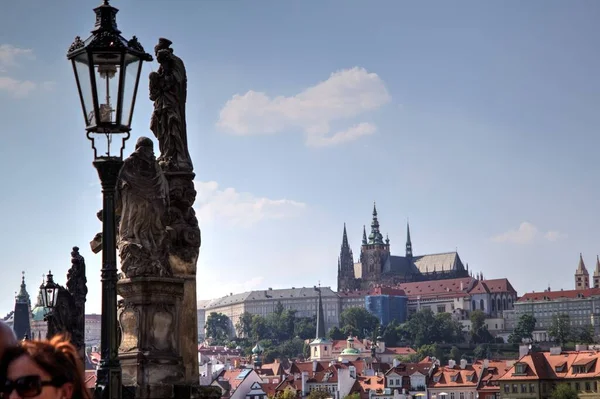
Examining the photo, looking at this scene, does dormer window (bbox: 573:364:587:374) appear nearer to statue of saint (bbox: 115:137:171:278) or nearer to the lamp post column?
statue of saint (bbox: 115:137:171:278)

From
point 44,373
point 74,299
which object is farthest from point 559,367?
point 44,373

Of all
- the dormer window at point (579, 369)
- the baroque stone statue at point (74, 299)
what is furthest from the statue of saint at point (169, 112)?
the dormer window at point (579, 369)

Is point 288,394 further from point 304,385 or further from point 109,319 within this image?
point 109,319

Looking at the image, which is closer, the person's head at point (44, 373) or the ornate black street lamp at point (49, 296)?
the person's head at point (44, 373)

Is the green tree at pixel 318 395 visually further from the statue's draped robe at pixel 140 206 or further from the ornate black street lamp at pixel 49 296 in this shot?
the statue's draped robe at pixel 140 206

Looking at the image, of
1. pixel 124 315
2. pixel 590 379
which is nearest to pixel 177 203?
pixel 124 315

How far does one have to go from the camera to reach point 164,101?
41.1 feet

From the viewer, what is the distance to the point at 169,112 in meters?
12.5

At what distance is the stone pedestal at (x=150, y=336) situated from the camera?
10617mm

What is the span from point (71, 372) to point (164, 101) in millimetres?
7694

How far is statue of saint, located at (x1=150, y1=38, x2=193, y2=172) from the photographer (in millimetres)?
12422

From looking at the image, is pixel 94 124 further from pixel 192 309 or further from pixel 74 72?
pixel 192 309

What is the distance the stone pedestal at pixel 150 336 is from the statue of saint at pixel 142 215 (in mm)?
125

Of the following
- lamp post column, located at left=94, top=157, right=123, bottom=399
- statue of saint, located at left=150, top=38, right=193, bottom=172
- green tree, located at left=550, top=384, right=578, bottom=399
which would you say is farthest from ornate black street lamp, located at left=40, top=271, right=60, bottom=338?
green tree, located at left=550, top=384, right=578, bottom=399
